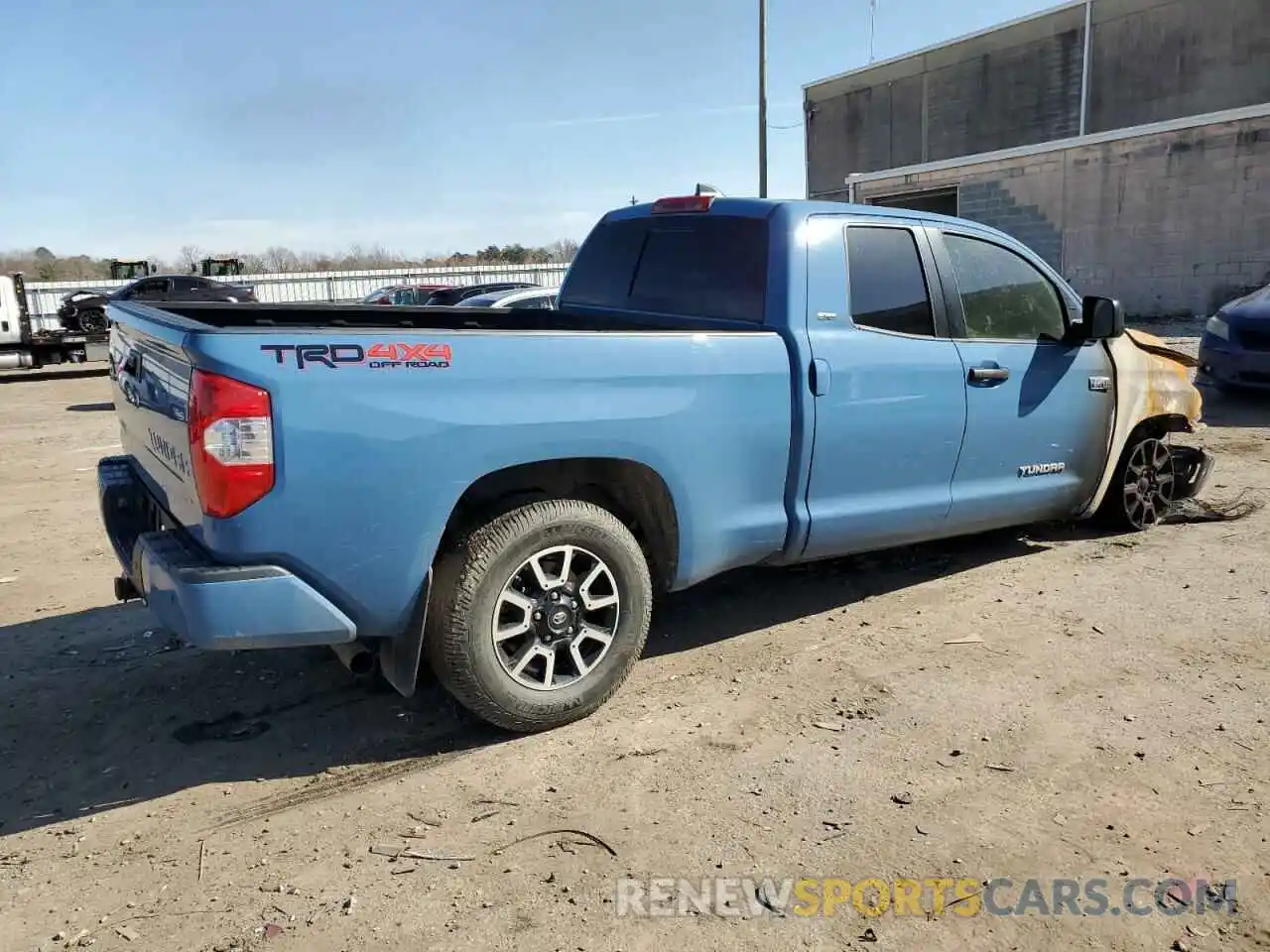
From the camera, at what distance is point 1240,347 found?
9.79 metres

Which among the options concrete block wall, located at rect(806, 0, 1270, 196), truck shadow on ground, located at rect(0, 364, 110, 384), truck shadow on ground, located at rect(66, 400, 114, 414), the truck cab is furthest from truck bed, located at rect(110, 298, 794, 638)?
concrete block wall, located at rect(806, 0, 1270, 196)

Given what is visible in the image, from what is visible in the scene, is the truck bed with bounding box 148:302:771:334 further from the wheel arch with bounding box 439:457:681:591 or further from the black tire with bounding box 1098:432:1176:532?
the black tire with bounding box 1098:432:1176:532

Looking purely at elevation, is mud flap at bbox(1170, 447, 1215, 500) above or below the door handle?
below

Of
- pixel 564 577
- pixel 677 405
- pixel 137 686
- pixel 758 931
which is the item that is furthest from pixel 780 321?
pixel 137 686

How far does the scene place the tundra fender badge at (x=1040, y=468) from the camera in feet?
15.9

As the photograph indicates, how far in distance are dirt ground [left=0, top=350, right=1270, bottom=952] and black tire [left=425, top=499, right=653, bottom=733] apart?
0.16m

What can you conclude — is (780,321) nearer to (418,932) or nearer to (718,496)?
(718,496)

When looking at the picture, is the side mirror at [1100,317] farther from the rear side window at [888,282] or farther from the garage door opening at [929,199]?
the garage door opening at [929,199]

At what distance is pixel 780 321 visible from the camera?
3922mm

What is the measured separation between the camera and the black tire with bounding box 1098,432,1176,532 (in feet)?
18.7

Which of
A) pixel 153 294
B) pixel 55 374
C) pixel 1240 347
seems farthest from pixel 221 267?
pixel 1240 347

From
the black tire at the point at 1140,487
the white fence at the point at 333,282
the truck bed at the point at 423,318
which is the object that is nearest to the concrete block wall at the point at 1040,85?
the white fence at the point at 333,282

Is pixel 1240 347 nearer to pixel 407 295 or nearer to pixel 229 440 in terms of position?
pixel 229 440

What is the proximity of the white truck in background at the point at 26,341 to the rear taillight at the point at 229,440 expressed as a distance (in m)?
16.8
